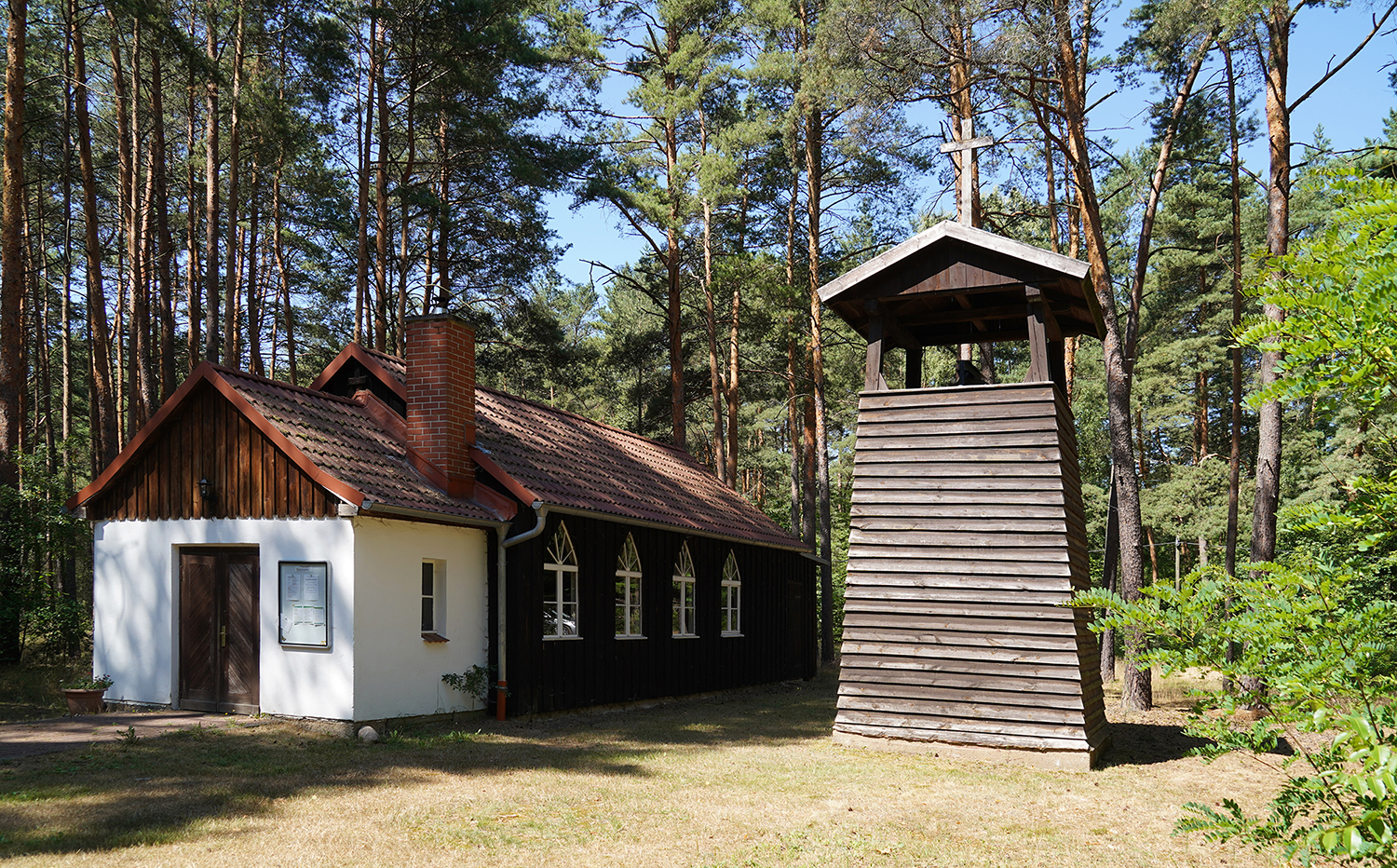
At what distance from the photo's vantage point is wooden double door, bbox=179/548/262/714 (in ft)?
39.5

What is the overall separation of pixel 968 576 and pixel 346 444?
7619 millimetres

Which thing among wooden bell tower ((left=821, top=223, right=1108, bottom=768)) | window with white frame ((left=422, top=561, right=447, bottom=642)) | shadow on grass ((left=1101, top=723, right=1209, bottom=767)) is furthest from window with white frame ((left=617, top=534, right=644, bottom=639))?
shadow on grass ((left=1101, top=723, right=1209, bottom=767))

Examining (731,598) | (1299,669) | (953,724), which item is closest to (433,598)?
(953,724)

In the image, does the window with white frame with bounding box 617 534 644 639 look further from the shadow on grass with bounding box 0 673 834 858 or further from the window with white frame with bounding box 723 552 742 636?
the window with white frame with bounding box 723 552 742 636

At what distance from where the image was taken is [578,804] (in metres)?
8.16

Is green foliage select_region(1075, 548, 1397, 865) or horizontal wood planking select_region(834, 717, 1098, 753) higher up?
green foliage select_region(1075, 548, 1397, 865)

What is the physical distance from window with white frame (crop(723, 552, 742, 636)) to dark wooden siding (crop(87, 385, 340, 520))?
370 inches

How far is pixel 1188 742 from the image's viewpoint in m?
12.5

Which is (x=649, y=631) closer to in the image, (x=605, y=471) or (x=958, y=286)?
(x=605, y=471)

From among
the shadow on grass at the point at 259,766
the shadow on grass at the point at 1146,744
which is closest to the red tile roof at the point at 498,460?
the shadow on grass at the point at 259,766

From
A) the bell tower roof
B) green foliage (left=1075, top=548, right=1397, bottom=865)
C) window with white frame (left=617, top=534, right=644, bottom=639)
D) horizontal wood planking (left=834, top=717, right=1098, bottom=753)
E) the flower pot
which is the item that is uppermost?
the bell tower roof

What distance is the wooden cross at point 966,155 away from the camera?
11617 mm

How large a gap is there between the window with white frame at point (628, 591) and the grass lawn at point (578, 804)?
409cm

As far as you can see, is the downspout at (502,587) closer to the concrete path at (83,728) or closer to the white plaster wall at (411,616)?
the white plaster wall at (411,616)
